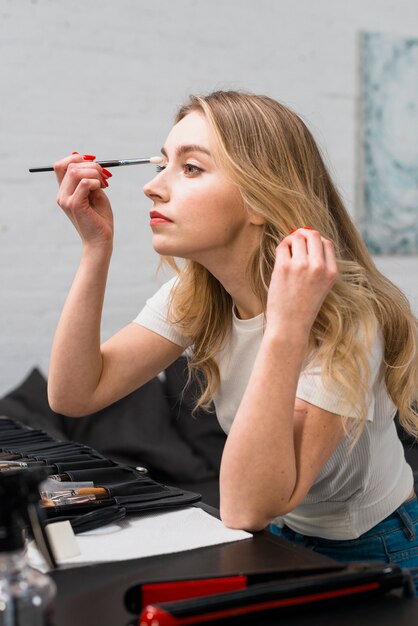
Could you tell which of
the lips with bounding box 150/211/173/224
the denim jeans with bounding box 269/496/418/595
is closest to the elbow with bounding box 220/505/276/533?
the denim jeans with bounding box 269/496/418/595

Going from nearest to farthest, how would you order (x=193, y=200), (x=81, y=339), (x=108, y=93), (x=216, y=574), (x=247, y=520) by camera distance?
(x=216, y=574), (x=247, y=520), (x=193, y=200), (x=81, y=339), (x=108, y=93)

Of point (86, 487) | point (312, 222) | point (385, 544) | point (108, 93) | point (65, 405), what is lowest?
point (385, 544)

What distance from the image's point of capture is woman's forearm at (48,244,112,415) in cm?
134

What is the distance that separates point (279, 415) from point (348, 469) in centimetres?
31

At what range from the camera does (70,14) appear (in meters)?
2.76

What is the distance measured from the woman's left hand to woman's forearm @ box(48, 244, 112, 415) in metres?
0.40

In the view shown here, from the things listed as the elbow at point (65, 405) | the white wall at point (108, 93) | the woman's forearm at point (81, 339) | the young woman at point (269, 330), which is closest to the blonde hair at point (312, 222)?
the young woman at point (269, 330)

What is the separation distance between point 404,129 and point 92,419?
76.7 inches

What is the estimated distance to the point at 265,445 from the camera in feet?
3.32

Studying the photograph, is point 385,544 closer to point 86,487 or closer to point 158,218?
point 86,487

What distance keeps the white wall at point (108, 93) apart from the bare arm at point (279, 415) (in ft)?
5.51

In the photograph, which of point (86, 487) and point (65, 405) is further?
point (65, 405)

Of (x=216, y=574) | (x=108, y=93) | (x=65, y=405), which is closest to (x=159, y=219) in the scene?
(x=65, y=405)

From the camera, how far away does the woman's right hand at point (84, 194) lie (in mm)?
1345
